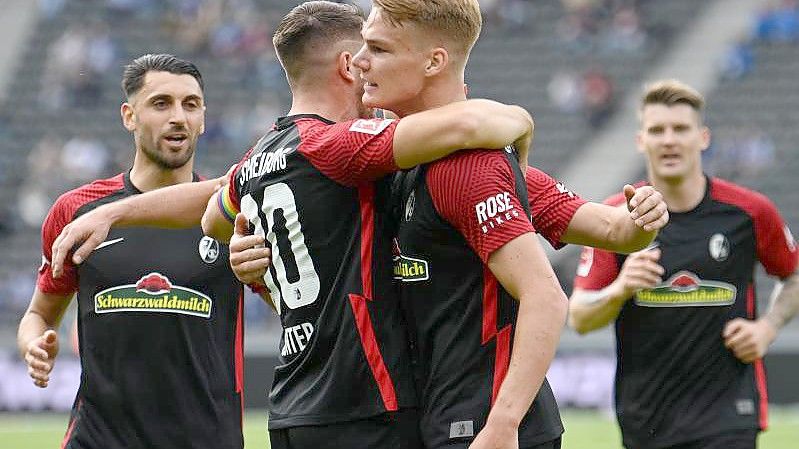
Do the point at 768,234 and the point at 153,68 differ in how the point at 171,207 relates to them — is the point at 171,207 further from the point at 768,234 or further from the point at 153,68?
the point at 768,234

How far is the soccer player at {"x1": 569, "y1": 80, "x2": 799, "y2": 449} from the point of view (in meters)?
6.88

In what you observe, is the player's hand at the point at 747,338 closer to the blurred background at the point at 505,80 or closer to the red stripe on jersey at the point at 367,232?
the red stripe on jersey at the point at 367,232

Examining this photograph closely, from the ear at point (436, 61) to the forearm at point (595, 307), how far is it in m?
2.59

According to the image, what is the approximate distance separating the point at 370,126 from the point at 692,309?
320 centimetres

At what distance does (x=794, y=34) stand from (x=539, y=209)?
70.5ft

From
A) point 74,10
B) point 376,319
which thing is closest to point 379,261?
point 376,319

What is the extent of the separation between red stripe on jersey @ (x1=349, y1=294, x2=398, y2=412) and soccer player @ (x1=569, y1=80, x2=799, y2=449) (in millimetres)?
2491

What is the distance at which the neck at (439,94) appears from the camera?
14.6 feet

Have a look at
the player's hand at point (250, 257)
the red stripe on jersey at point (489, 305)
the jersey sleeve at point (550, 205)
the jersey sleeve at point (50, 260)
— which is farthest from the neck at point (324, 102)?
the jersey sleeve at point (50, 260)

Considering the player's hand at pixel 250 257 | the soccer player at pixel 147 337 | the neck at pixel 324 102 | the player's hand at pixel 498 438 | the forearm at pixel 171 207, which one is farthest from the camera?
the soccer player at pixel 147 337

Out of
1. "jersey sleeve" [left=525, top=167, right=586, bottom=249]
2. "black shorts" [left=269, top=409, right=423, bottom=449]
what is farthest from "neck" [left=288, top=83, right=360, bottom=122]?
"black shorts" [left=269, top=409, right=423, bottom=449]

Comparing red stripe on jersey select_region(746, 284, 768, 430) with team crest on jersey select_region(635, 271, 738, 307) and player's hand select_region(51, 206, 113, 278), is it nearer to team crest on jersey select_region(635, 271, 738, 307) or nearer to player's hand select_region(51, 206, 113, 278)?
team crest on jersey select_region(635, 271, 738, 307)

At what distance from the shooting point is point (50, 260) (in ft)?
20.8

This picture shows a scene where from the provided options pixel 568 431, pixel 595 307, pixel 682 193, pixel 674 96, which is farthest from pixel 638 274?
pixel 568 431
